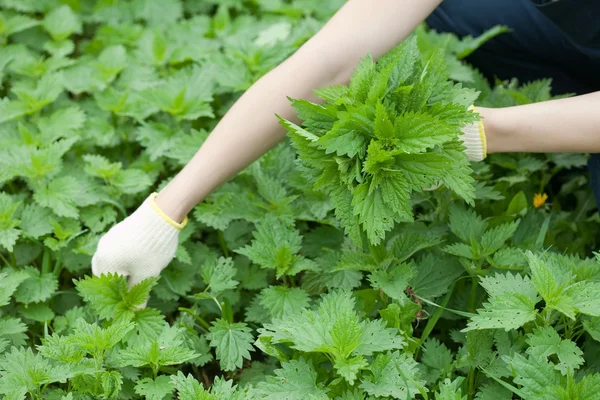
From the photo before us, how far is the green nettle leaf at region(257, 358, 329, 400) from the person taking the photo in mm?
1649

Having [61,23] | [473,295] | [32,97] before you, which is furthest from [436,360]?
[61,23]

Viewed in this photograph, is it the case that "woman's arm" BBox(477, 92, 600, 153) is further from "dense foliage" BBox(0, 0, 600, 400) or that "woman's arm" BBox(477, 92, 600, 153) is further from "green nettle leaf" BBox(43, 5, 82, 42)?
"green nettle leaf" BBox(43, 5, 82, 42)

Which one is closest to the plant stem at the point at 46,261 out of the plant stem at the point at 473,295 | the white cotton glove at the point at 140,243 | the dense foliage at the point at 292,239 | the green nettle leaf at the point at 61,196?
the dense foliage at the point at 292,239

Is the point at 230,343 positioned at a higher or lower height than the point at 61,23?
lower

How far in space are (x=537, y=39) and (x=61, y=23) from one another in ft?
6.62

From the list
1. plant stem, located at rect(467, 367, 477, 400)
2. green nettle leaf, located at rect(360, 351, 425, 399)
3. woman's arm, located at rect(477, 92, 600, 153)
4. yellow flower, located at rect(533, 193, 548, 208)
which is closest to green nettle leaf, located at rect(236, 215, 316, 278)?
green nettle leaf, located at rect(360, 351, 425, 399)

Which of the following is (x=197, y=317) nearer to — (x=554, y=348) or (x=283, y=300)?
(x=283, y=300)

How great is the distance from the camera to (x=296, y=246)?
1999mm

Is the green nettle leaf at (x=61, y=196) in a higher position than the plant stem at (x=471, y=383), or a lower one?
higher

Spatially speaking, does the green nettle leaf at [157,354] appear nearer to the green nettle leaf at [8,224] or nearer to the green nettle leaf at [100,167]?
the green nettle leaf at [8,224]

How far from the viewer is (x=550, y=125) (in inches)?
71.6

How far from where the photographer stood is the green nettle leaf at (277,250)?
194 cm

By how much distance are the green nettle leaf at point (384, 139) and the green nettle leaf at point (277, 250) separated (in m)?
0.33

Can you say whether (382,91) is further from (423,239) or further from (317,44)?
(423,239)
